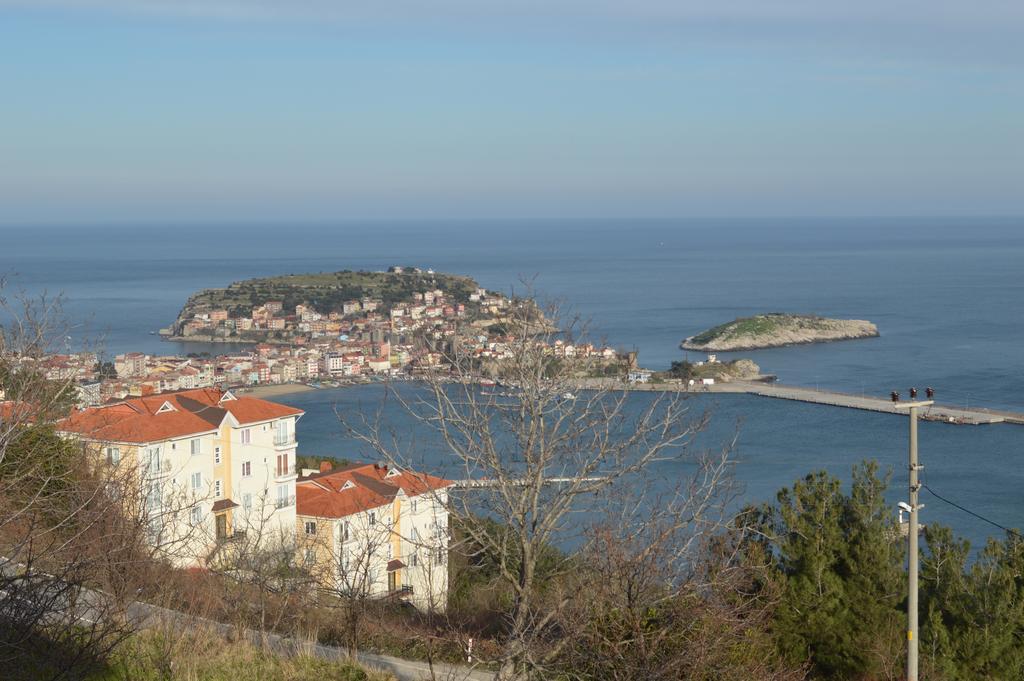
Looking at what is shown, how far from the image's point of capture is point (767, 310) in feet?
148

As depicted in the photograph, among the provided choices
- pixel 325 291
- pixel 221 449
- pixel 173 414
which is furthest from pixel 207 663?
pixel 325 291

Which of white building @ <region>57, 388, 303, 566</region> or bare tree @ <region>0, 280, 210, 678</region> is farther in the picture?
white building @ <region>57, 388, 303, 566</region>

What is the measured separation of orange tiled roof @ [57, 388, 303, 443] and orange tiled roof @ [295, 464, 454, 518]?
31.4 inches

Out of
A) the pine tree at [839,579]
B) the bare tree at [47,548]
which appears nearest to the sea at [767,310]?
the bare tree at [47,548]

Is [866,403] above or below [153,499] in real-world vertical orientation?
below

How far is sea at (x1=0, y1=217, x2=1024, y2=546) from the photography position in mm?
18238

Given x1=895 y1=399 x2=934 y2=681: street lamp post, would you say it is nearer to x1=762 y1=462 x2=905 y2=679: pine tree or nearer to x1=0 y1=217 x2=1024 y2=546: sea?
x1=0 y1=217 x2=1024 y2=546: sea

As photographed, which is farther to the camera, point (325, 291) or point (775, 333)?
point (325, 291)

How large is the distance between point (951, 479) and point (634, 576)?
15.8m

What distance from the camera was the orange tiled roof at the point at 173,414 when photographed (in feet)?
27.2

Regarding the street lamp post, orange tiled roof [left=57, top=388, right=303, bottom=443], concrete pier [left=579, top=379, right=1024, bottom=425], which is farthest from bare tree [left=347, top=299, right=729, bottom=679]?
concrete pier [left=579, top=379, right=1024, bottom=425]

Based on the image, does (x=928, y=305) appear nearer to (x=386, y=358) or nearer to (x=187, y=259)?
(x=386, y=358)

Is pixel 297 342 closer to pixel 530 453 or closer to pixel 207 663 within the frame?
pixel 207 663

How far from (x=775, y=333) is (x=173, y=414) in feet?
98.5
